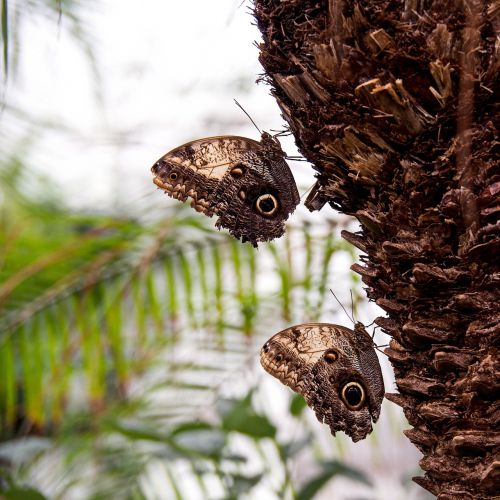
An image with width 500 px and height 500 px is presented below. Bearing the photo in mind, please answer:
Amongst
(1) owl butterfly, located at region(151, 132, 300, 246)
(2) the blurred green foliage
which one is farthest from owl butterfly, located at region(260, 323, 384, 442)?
(2) the blurred green foliage

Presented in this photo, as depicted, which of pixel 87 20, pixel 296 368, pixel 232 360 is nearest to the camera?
pixel 296 368

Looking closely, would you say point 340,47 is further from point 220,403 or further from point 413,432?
point 220,403

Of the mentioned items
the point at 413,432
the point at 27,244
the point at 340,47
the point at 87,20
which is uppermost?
the point at 87,20

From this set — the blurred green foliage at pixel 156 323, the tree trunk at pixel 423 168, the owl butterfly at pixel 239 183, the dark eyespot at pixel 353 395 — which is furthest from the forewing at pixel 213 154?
the blurred green foliage at pixel 156 323

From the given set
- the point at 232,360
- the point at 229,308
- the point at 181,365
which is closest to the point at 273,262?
the point at 229,308

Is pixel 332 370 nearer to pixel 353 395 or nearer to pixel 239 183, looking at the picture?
pixel 353 395

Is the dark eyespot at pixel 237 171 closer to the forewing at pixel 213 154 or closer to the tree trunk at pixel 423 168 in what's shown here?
the forewing at pixel 213 154

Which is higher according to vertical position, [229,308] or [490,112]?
[229,308]
